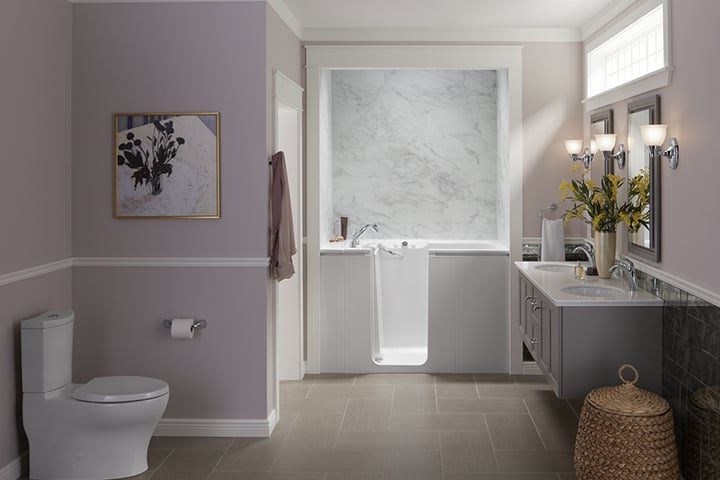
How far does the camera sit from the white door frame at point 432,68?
525cm

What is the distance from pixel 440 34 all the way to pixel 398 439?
2867mm

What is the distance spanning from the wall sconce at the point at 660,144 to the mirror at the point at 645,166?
0.15m

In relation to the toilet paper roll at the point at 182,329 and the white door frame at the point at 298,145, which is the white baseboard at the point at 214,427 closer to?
the white door frame at the point at 298,145

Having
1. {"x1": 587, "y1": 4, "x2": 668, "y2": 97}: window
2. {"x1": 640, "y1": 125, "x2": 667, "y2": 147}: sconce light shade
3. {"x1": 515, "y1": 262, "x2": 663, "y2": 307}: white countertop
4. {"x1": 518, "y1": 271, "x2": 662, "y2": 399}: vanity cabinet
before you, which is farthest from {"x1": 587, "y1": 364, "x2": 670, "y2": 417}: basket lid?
{"x1": 587, "y1": 4, "x2": 668, "y2": 97}: window

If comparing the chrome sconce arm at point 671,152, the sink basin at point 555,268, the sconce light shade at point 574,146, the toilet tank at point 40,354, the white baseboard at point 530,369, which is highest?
the sconce light shade at point 574,146

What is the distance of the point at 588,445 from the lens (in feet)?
10.7

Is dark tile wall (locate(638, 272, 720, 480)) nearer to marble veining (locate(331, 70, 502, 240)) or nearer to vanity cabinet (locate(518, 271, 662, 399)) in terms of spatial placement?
vanity cabinet (locate(518, 271, 662, 399))

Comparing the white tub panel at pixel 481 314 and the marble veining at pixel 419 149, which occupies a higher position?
the marble veining at pixel 419 149

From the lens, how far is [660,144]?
350 cm

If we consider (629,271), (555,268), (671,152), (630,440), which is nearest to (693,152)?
(671,152)

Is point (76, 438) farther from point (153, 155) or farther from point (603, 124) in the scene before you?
point (603, 124)

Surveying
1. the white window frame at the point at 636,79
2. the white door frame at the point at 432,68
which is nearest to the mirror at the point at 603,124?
the white window frame at the point at 636,79

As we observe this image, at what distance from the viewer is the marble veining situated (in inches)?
237

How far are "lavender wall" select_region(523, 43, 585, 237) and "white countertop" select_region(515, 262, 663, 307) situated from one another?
0.73m
